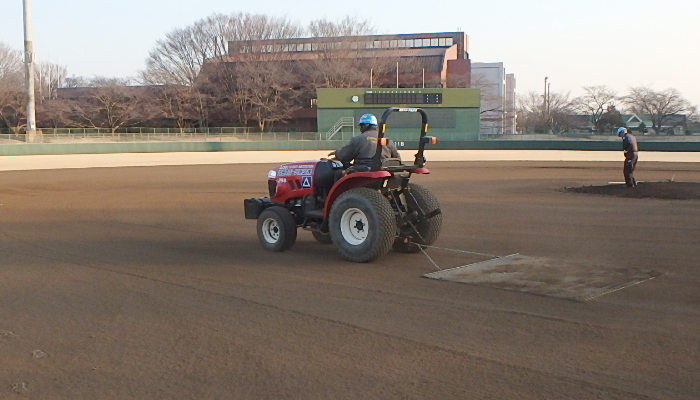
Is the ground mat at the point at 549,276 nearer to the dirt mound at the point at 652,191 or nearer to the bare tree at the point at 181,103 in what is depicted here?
the dirt mound at the point at 652,191

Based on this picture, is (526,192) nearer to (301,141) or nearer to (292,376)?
(292,376)

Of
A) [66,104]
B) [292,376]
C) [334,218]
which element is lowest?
[292,376]

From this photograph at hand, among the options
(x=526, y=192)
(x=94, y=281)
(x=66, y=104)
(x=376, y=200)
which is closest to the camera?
(x=94, y=281)

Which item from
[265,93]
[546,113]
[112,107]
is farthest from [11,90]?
[546,113]

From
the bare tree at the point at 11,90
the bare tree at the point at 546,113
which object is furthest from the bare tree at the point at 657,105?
the bare tree at the point at 11,90

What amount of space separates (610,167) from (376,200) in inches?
1012

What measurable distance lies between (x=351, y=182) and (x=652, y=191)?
11.5 meters

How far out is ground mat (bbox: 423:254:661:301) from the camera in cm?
699

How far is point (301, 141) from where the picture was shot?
1796 inches

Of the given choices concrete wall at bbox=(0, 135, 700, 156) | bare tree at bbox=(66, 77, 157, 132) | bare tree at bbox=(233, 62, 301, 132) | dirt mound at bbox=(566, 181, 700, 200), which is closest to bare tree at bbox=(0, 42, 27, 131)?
bare tree at bbox=(66, 77, 157, 132)

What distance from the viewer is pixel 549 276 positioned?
25.1 feet

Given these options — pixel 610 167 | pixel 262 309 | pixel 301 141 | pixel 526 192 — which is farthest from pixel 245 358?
pixel 301 141

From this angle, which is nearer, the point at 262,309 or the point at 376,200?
the point at 262,309

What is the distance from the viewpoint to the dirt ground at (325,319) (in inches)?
180
